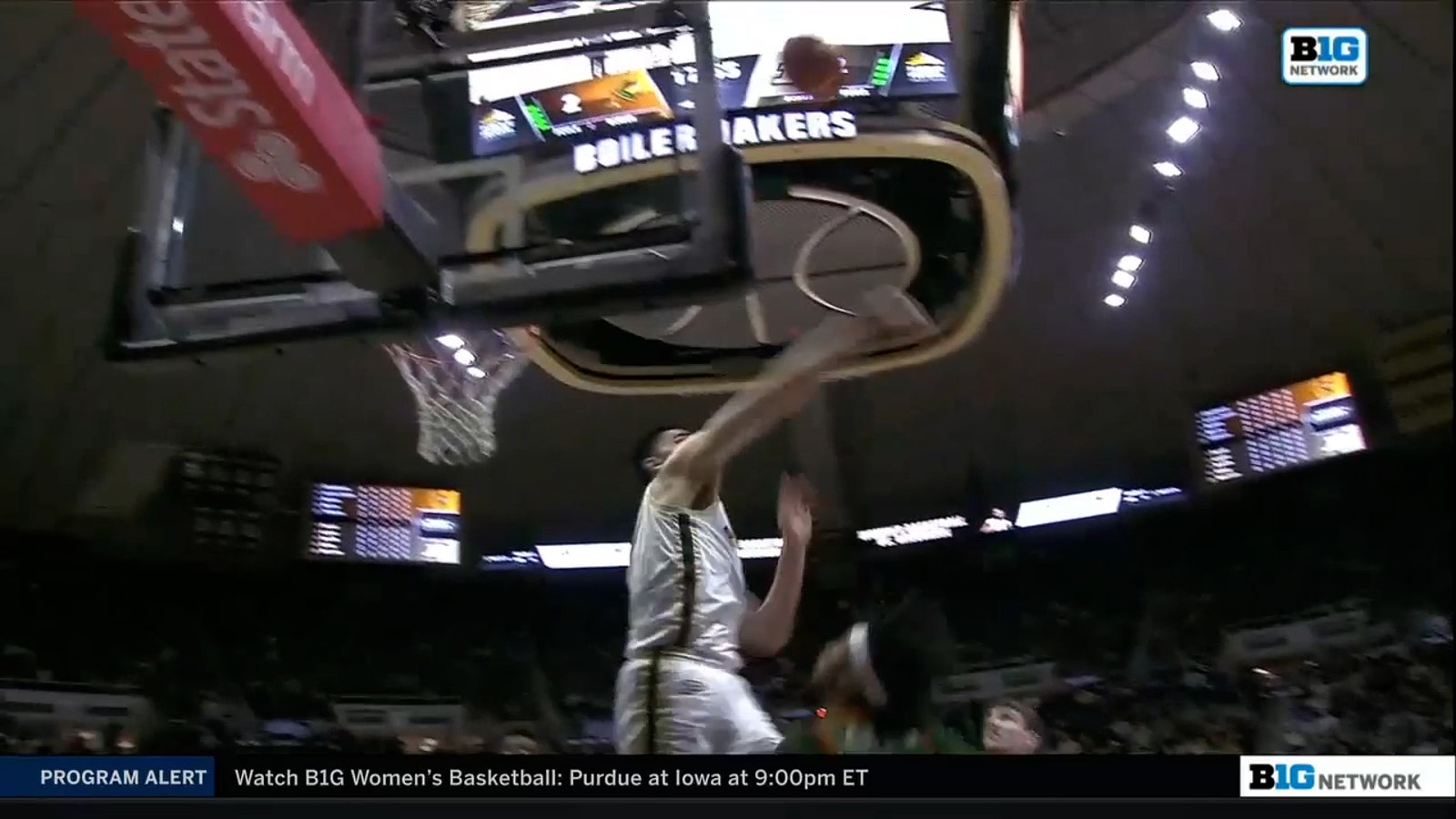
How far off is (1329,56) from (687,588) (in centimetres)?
120

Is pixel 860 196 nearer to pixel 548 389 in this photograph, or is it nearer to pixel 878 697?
pixel 548 389

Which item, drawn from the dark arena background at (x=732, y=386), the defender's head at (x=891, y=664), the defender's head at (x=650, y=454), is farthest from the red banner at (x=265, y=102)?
the defender's head at (x=891, y=664)

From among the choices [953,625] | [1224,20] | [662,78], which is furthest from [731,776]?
[1224,20]

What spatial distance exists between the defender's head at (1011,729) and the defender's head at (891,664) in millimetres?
86

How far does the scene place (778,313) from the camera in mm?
1809

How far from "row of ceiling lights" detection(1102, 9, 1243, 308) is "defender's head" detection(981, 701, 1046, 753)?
1.95 feet

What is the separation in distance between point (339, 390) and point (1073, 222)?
108 cm

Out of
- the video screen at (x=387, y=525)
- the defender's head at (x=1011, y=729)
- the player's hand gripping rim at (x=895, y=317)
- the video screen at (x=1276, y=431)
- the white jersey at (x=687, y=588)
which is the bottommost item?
the defender's head at (x=1011, y=729)

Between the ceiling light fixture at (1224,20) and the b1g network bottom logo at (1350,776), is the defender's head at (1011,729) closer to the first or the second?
the b1g network bottom logo at (1350,776)

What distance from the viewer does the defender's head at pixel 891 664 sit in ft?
5.80

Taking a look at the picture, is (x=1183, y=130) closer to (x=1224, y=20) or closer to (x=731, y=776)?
(x=1224, y=20)

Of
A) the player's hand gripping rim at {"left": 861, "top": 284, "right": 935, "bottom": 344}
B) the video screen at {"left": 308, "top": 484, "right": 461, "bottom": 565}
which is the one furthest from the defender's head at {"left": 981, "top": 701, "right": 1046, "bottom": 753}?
the video screen at {"left": 308, "top": 484, "right": 461, "bottom": 565}

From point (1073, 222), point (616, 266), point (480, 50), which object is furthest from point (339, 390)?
point (1073, 222)

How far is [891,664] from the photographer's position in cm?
179
